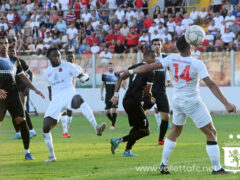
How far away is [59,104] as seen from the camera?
11.3 meters

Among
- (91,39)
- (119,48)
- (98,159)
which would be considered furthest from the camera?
(91,39)

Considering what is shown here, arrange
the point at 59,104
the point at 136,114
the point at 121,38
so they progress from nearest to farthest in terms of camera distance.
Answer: the point at 59,104 < the point at 136,114 < the point at 121,38

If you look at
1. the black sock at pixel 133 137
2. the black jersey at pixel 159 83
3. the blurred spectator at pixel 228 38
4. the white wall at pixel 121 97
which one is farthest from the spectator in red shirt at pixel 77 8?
the black sock at pixel 133 137

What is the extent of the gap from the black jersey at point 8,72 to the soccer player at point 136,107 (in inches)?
94.2

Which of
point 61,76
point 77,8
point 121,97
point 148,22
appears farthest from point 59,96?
point 77,8

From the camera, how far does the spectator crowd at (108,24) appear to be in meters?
27.6

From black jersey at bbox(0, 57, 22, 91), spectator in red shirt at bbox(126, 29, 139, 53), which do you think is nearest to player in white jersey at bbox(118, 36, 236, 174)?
black jersey at bbox(0, 57, 22, 91)

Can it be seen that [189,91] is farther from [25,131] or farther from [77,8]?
[77,8]

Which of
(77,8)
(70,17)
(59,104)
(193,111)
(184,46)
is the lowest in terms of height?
(59,104)

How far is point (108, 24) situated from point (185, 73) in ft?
73.6

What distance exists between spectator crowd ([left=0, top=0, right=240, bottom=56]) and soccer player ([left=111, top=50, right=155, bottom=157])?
48.7ft

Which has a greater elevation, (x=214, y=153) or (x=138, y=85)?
(x=138, y=85)

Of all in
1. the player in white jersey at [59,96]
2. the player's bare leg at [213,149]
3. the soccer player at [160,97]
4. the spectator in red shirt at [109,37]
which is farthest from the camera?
the spectator in red shirt at [109,37]

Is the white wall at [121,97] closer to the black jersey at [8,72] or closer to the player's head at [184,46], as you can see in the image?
the black jersey at [8,72]
